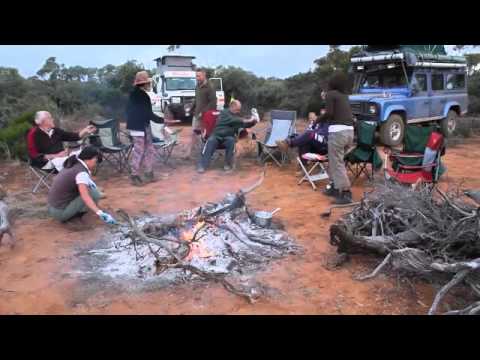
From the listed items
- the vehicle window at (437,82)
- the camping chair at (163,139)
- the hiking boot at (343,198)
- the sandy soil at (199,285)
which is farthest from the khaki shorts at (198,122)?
the vehicle window at (437,82)

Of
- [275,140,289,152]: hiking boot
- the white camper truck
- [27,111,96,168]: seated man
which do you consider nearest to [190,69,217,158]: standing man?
[275,140,289,152]: hiking boot

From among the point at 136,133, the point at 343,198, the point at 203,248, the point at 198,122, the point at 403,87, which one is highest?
the point at 403,87

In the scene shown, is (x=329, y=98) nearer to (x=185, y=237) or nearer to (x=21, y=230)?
(x=185, y=237)

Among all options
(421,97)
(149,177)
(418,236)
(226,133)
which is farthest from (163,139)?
(421,97)

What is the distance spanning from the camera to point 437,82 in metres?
9.88

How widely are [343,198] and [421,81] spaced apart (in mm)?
5804

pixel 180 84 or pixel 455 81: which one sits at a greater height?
pixel 180 84

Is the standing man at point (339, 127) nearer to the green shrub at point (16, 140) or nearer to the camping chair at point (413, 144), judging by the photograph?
the camping chair at point (413, 144)

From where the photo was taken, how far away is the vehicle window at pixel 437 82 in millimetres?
9734

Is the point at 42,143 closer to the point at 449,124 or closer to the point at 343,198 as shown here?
the point at 343,198

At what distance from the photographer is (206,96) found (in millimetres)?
7000

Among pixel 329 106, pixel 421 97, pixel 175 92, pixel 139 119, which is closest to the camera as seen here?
pixel 329 106
